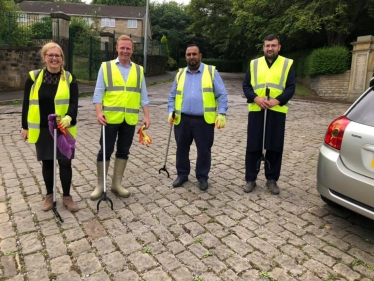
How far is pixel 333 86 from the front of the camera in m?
19.3

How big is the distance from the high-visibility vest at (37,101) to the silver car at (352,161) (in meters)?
Result: 2.79

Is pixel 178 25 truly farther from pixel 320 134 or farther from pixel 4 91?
pixel 320 134

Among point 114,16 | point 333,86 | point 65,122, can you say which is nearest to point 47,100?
point 65,122

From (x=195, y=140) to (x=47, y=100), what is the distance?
193 cm

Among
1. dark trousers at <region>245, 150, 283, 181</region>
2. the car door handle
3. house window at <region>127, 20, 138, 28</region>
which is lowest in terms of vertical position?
dark trousers at <region>245, 150, 283, 181</region>

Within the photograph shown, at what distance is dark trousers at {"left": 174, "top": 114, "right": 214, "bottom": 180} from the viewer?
4492 mm

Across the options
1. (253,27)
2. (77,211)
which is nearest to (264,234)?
(77,211)

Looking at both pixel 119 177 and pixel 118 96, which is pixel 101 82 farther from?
pixel 119 177

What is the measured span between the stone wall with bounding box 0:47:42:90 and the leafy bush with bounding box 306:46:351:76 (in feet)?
49.5

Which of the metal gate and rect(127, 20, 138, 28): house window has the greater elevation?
rect(127, 20, 138, 28): house window

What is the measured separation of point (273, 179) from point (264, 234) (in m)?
1.30

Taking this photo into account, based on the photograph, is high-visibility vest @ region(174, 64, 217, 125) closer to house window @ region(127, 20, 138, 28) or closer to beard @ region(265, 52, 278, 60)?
beard @ region(265, 52, 278, 60)

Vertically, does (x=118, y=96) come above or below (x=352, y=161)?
above

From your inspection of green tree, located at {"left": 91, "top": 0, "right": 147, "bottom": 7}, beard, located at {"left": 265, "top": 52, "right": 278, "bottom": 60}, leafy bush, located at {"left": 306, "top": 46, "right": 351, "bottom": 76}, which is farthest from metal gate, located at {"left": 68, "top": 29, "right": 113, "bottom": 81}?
green tree, located at {"left": 91, "top": 0, "right": 147, "bottom": 7}
